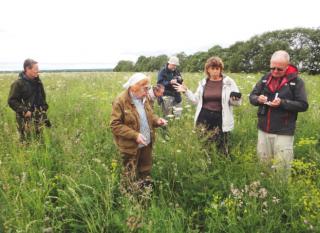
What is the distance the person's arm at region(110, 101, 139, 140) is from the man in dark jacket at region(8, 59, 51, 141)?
6.90 feet

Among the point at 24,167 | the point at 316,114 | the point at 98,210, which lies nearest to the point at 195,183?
the point at 98,210

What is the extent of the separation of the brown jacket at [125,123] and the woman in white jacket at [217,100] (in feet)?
4.25

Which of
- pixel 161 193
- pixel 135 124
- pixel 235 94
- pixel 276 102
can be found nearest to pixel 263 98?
pixel 276 102

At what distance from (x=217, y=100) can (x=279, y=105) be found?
103 centimetres

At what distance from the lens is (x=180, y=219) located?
10.6 ft

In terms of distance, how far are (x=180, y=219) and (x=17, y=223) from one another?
1617 millimetres

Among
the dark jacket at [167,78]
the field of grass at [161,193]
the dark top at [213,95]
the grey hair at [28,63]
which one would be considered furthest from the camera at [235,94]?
the grey hair at [28,63]

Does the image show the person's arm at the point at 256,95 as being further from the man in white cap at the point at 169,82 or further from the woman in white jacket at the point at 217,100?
the man in white cap at the point at 169,82

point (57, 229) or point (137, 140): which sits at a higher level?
point (137, 140)

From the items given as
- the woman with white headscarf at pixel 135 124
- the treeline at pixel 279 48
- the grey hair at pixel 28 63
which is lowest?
the woman with white headscarf at pixel 135 124

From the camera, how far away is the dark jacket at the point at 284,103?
4.00 m

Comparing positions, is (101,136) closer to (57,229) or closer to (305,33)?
(57,229)

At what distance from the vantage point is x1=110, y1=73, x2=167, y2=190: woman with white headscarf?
12.3ft

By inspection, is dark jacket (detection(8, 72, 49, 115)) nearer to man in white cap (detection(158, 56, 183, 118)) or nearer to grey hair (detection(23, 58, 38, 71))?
grey hair (detection(23, 58, 38, 71))
